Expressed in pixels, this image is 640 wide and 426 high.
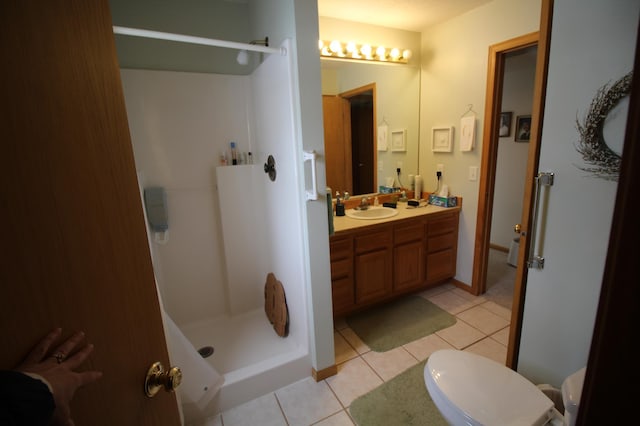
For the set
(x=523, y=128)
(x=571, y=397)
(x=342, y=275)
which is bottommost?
(x=342, y=275)

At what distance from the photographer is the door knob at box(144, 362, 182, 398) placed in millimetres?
672

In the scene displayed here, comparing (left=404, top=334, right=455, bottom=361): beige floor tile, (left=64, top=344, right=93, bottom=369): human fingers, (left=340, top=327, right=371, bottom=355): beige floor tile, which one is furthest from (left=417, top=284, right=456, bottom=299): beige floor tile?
(left=64, top=344, right=93, bottom=369): human fingers

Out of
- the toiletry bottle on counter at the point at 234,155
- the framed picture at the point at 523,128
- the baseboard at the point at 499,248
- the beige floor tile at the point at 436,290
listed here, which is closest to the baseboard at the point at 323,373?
the beige floor tile at the point at 436,290

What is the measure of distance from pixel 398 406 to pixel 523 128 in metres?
3.48

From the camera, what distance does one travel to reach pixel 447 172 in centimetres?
289

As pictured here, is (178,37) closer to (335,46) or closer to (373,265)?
(335,46)

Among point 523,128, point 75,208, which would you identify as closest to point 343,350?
point 75,208

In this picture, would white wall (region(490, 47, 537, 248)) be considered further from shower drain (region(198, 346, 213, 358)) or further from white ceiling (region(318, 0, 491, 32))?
shower drain (region(198, 346, 213, 358))

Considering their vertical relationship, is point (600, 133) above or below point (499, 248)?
above

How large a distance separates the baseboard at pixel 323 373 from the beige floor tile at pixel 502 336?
4.18 ft

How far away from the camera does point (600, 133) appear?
1.06 meters

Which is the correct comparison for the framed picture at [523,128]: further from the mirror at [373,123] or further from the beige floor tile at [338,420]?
the beige floor tile at [338,420]

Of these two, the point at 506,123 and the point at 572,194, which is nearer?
the point at 572,194

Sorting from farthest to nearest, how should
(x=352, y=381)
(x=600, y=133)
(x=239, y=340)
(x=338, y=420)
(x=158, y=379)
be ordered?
(x=239, y=340)
(x=352, y=381)
(x=338, y=420)
(x=600, y=133)
(x=158, y=379)
